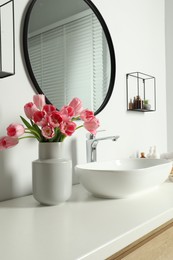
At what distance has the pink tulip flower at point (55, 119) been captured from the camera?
0.99 m

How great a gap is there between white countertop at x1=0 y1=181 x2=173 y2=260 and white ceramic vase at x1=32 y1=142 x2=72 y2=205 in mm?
35

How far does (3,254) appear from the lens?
64cm

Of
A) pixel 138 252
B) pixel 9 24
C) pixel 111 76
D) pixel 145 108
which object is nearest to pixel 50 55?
pixel 9 24

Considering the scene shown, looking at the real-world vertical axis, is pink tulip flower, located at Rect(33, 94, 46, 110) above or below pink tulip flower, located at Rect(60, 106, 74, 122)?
above

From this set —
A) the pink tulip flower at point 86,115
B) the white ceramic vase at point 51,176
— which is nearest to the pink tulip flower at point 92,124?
the pink tulip flower at point 86,115

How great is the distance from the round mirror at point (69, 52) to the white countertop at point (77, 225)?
0.52 meters

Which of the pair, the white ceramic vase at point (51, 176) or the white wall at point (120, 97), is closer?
the white ceramic vase at point (51, 176)

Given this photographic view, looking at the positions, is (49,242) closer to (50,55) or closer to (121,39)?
(50,55)

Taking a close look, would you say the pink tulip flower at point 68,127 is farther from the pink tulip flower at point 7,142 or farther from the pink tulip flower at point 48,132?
the pink tulip flower at point 7,142

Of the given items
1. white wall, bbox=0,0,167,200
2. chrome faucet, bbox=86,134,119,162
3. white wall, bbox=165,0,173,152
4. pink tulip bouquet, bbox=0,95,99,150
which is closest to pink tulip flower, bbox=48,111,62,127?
pink tulip bouquet, bbox=0,95,99,150

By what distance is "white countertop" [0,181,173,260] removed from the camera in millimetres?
663

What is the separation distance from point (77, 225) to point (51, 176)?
248mm

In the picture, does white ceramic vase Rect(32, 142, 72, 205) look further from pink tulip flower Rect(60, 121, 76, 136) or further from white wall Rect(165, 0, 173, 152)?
white wall Rect(165, 0, 173, 152)

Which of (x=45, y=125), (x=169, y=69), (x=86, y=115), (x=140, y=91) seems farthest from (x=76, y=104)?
(x=169, y=69)
